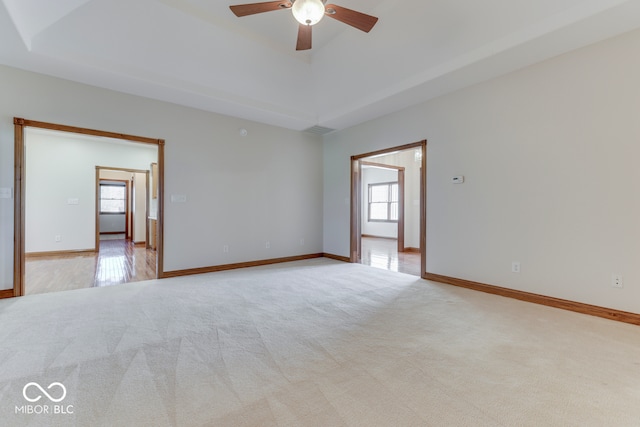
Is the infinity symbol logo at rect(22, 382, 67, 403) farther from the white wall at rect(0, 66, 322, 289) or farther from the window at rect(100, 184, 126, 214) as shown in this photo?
the window at rect(100, 184, 126, 214)

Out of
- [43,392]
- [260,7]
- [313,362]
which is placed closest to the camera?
[43,392]

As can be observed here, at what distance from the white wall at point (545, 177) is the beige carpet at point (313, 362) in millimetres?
539

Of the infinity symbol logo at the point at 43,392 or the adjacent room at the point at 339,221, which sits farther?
the adjacent room at the point at 339,221

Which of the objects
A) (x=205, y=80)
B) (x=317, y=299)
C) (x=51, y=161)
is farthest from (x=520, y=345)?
(x=51, y=161)

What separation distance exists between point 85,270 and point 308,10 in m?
5.45

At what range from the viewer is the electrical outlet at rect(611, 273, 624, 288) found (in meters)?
2.78

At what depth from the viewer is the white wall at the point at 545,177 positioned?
2771 millimetres

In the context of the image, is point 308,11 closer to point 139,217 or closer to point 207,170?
point 207,170

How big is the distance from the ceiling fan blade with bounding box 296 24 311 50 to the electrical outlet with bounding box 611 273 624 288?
3.84 metres

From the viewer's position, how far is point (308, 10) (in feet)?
8.03

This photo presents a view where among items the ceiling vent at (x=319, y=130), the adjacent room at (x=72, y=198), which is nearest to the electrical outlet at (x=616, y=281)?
the ceiling vent at (x=319, y=130)

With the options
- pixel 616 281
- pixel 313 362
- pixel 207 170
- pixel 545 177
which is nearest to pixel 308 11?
pixel 313 362

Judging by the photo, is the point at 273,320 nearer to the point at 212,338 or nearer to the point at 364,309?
the point at 212,338

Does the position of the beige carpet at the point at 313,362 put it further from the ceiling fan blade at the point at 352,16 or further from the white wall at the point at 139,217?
the white wall at the point at 139,217
